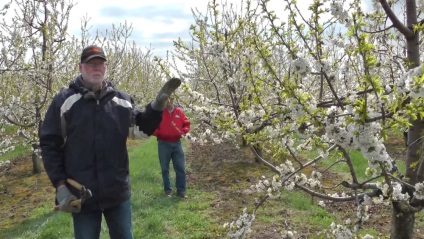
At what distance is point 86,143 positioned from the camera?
3.08 metres

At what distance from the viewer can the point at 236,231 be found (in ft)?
8.98

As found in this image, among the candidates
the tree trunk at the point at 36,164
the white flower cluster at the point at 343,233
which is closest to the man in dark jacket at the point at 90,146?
the white flower cluster at the point at 343,233

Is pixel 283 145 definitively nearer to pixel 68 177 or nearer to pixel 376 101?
pixel 376 101

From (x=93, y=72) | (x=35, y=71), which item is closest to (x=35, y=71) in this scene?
(x=35, y=71)

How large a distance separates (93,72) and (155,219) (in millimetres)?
3297

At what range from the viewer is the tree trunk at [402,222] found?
2.71 meters

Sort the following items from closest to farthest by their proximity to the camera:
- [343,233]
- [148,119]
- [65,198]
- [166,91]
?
[343,233] → [65,198] → [166,91] → [148,119]

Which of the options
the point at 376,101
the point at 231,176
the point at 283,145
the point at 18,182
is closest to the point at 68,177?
the point at 283,145

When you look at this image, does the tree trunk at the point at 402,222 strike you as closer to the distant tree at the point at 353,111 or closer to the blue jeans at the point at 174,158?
the distant tree at the point at 353,111

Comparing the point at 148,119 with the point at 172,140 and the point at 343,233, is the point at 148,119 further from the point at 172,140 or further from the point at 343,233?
the point at 172,140

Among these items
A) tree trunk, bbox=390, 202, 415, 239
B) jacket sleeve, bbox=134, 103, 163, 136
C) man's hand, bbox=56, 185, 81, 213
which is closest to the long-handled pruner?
man's hand, bbox=56, 185, 81, 213

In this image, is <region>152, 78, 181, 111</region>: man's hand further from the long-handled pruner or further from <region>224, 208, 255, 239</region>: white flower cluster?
<region>224, 208, 255, 239</region>: white flower cluster

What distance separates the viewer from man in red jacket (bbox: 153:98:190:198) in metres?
7.18

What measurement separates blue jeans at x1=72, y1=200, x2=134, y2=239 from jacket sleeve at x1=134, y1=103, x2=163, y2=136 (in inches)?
24.5
